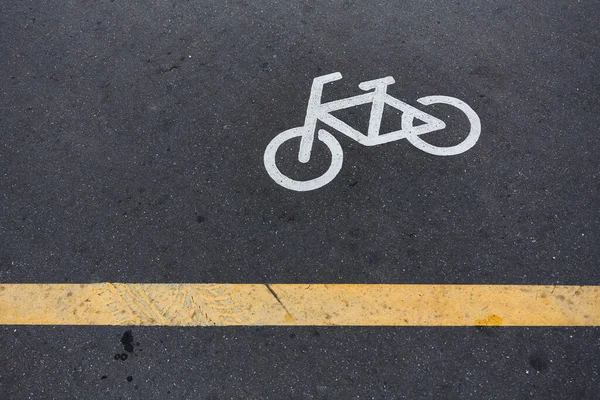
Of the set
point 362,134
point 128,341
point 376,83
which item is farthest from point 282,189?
point 128,341

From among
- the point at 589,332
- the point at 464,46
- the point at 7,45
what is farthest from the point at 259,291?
the point at 7,45

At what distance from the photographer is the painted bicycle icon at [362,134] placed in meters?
3.33

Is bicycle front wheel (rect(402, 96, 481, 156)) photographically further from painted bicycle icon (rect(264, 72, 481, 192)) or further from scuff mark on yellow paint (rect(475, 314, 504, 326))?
scuff mark on yellow paint (rect(475, 314, 504, 326))

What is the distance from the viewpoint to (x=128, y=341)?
2.76 metres

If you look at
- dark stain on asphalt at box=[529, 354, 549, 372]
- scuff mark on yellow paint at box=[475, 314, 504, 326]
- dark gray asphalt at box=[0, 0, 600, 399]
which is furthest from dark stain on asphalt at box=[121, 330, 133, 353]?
dark stain on asphalt at box=[529, 354, 549, 372]

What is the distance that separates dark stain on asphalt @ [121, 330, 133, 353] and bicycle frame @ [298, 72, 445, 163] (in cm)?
148

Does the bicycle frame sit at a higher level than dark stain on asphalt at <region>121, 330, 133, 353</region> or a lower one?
higher

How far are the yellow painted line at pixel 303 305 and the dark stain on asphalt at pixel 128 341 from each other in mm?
62

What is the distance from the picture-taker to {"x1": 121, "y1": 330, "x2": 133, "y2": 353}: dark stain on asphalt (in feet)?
8.97

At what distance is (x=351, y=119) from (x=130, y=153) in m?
1.52

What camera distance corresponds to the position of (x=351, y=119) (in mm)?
3543

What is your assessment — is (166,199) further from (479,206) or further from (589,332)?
(589,332)

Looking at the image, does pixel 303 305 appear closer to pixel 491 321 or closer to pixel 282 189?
pixel 282 189

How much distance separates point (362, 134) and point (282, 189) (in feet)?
2.24
